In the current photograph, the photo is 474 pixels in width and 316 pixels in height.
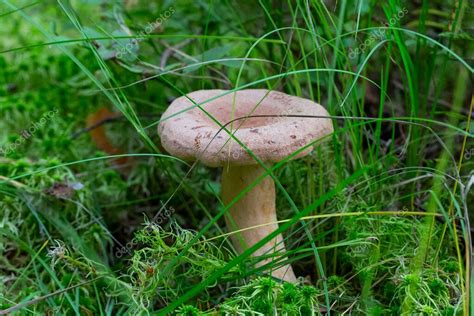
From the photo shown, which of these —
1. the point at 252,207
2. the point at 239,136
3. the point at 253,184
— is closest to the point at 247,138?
the point at 239,136

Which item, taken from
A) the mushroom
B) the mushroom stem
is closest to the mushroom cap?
the mushroom

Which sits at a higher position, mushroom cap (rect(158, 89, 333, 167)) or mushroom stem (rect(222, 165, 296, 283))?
mushroom cap (rect(158, 89, 333, 167))

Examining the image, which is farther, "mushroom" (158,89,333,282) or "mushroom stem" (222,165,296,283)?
"mushroom stem" (222,165,296,283)

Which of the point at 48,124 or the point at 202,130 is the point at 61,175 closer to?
the point at 48,124

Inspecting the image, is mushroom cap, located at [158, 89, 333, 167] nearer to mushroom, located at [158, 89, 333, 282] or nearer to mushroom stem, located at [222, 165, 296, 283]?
mushroom, located at [158, 89, 333, 282]

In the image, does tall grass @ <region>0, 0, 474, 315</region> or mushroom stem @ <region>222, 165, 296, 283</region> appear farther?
mushroom stem @ <region>222, 165, 296, 283</region>

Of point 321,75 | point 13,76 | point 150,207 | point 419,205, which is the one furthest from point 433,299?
point 13,76

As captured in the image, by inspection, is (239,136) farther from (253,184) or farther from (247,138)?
(253,184)

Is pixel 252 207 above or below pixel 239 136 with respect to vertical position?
below

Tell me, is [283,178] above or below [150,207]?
above
